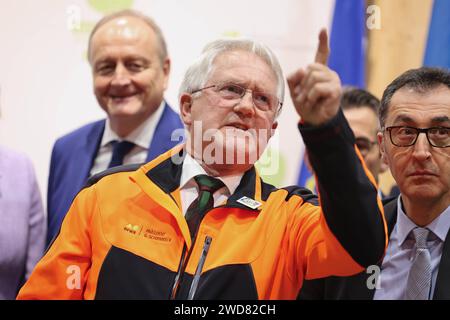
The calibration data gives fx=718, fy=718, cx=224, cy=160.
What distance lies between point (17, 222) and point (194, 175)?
1.02m

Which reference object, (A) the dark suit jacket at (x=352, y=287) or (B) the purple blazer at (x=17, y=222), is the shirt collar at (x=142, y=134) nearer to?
(B) the purple blazer at (x=17, y=222)

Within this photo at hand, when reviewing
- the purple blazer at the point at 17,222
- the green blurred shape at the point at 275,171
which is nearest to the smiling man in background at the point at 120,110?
the purple blazer at the point at 17,222

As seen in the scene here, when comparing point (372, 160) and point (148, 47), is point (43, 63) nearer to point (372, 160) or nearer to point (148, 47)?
point (148, 47)

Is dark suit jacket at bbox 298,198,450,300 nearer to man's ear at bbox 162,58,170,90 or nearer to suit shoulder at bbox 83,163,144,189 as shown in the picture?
suit shoulder at bbox 83,163,144,189

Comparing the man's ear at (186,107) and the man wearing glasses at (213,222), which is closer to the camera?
the man wearing glasses at (213,222)

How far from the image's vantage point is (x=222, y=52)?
187 cm

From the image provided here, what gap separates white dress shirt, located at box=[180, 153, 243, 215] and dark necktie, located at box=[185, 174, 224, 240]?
0.01 m

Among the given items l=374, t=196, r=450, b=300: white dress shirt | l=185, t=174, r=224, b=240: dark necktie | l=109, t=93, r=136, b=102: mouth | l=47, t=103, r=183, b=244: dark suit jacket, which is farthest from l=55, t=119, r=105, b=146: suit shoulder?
l=374, t=196, r=450, b=300: white dress shirt

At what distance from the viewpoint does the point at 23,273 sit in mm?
2586

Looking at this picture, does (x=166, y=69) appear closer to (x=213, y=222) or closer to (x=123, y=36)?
(x=123, y=36)

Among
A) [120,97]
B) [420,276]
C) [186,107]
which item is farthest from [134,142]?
[420,276]

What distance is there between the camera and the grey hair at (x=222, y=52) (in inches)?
72.9

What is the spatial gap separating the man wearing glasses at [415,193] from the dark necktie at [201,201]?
50cm
